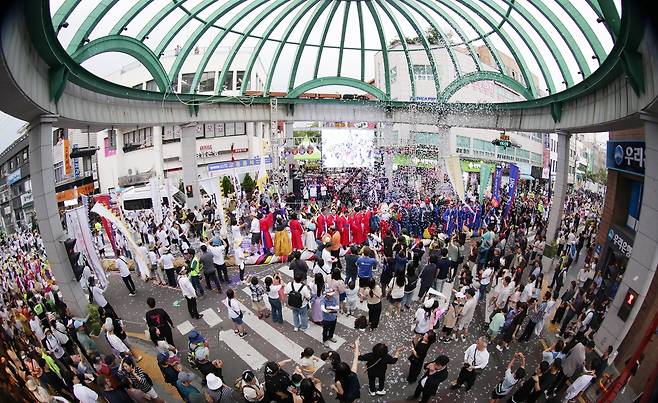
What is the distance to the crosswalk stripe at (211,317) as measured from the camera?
22.4ft

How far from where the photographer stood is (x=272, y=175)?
18688 mm

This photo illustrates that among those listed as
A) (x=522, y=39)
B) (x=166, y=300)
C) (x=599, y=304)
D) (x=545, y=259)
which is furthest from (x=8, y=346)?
(x=522, y=39)

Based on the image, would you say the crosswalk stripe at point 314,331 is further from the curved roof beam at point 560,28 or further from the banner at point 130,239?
the curved roof beam at point 560,28

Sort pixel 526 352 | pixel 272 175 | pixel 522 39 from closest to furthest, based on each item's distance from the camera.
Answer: pixel 526 352 < pixel 522 39 < pixel 272 175

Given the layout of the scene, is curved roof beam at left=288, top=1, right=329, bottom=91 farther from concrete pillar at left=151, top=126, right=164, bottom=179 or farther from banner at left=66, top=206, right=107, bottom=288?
concrete pillar at left=151, top=126, right=164, bottom=179

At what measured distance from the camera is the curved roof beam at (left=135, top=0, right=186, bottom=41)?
37.8 ft

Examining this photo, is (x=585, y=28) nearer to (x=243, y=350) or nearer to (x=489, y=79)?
(x=489, y=79)

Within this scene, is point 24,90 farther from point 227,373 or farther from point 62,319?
point 227,373

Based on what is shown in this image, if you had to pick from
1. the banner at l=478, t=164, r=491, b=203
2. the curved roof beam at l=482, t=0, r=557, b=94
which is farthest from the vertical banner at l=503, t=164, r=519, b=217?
the curved roof beam at l=482, t=0, r=557, b=94

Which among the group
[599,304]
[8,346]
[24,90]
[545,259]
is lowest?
[545,259]

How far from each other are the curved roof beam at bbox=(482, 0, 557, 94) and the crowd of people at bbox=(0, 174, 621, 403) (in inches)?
184

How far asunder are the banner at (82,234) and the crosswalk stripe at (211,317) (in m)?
2.52

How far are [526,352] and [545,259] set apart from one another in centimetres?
450

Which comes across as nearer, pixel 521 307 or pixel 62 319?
pixel 62 319
